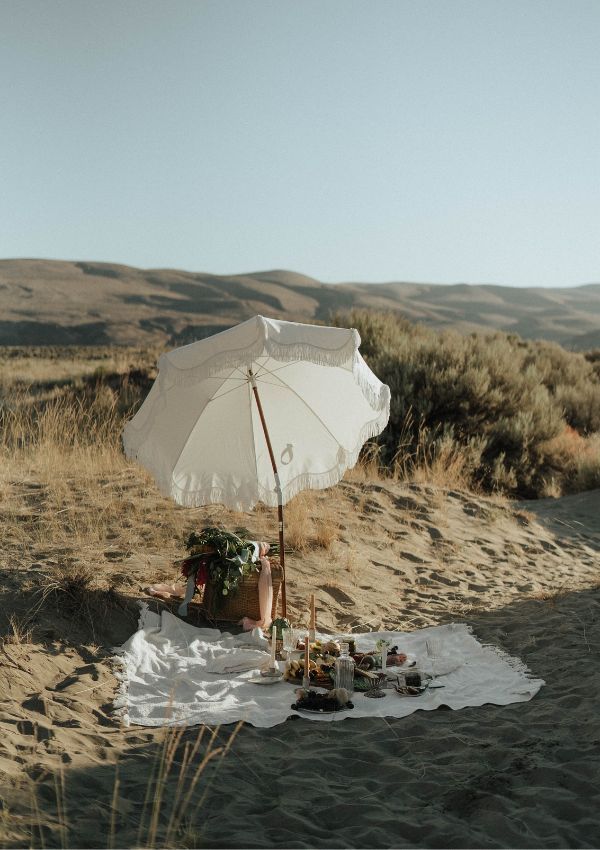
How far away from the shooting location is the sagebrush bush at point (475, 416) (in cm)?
1290

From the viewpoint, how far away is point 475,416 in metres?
14.1

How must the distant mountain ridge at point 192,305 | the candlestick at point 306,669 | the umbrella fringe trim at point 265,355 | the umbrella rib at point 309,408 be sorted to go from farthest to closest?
the distant mountain ridge at point 192,305, the umbrella rib at point 309,408, the umbrella fringe trim at point 265,355, the candlestick at point 306,669

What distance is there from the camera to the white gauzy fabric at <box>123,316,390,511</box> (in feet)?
21.8

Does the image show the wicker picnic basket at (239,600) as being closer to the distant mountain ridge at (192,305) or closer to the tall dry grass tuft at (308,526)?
the tall dry grass tuft at (308,526)

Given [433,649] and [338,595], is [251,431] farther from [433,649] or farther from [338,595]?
[433,649]

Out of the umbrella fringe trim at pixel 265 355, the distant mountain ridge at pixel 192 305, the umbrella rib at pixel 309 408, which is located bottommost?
the umbrella rib at pixel 309 408

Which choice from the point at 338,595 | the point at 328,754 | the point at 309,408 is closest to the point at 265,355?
the point at 309,408

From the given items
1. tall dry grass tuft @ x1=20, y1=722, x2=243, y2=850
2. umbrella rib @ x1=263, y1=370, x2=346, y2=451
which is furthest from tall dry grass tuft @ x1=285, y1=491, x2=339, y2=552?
tall dry grass tuft @ x1=20, y1=722, x2=243, y2=850

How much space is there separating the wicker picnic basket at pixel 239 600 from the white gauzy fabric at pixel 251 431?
1.88 feet

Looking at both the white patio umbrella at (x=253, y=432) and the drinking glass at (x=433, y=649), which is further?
the white patio umbrella at (x=253, y=432)

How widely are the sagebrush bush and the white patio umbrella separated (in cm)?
487

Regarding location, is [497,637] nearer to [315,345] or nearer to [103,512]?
[315,345]

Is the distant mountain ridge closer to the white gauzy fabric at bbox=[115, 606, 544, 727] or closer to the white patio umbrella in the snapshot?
the white patio umbrella

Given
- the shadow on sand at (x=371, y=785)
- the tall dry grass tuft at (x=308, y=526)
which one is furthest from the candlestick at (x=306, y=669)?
the tall dry grass tuft at (x=308, y=526)
